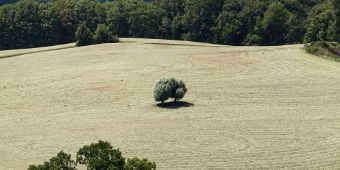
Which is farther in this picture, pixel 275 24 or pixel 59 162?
pixel 275 24

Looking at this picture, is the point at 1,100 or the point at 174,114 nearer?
the point at 174,114

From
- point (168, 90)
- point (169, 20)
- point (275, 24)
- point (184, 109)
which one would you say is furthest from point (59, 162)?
point (169, 20)

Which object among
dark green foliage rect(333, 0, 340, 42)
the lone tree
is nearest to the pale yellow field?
the lone tree

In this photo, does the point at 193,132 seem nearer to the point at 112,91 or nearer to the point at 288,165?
the point at 288,165

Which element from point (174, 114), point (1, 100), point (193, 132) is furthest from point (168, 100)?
point (1, 100)

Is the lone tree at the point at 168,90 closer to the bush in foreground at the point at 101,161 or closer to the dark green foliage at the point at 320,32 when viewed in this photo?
the bush in foreground at the point at 101,161

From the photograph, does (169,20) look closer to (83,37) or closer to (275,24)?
(275,24)

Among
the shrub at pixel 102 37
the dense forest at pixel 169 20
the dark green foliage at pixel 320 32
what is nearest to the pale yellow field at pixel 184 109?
the dark green foliage at pixel 320 32

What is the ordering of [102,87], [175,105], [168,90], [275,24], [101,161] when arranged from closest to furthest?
[101,161] → [168,90] → [175,105] → [102,87] → [275,24]
